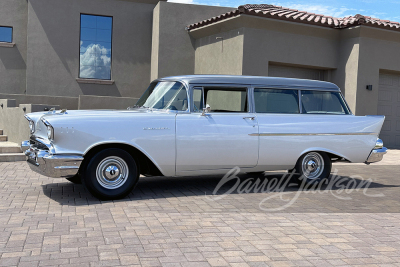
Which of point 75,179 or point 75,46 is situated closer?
point 75,179

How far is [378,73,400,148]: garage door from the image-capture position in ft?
48.0

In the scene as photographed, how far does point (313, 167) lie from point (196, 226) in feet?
10.5

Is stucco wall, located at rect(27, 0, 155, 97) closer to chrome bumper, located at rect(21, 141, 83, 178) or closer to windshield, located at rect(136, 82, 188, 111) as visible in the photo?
windshield, located at rect(136, 82, 188, 111)

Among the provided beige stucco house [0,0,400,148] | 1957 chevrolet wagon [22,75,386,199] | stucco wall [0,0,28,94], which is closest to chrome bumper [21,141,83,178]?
1957 chevrolet wagon [22,75,386,199]

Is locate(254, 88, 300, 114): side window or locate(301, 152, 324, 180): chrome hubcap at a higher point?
locate(254, 88, 300, 114): side window

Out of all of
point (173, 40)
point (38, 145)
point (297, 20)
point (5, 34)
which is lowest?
point (38, 145)

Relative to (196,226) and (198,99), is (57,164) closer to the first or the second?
(196,226)

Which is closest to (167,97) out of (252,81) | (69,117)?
(252,81)

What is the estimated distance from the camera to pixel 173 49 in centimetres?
1452

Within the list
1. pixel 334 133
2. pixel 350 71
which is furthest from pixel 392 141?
pixel 334 133

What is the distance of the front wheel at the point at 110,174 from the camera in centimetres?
570

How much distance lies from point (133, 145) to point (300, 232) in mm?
2483

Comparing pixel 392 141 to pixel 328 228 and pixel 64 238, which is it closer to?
pixel 328 228

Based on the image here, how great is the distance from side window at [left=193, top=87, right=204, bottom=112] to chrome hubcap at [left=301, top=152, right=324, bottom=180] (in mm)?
1978
